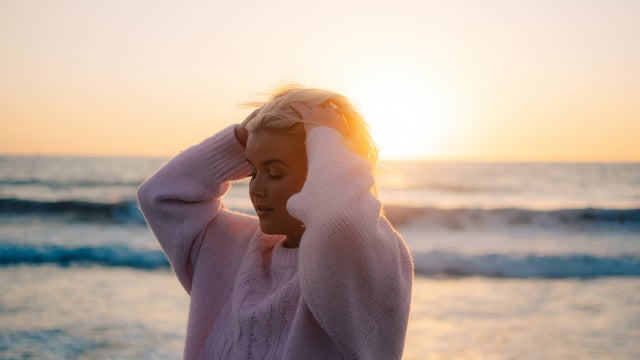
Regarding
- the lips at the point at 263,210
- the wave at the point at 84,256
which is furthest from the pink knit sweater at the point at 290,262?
the wave at the point at 84,256

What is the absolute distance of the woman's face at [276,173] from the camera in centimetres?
144

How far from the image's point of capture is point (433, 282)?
7.55 m

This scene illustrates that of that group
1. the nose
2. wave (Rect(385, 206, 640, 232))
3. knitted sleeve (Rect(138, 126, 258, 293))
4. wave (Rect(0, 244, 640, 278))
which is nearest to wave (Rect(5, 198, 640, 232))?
wave (Rect(385, 206, 640, 232))

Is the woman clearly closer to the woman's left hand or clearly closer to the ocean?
the woman's left hand

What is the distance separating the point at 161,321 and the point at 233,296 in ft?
13.4

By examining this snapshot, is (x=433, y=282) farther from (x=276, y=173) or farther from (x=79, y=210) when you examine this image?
(x=79, y=210)

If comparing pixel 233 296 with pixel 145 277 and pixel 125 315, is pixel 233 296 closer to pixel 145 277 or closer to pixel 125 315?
pixel 125 315

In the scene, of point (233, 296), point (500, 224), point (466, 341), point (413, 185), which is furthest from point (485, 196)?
point (233, 296)

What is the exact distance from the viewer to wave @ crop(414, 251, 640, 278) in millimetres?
8453

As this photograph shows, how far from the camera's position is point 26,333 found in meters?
5.00

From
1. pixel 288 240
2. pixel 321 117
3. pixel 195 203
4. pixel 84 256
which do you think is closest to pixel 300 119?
pixel 321 117

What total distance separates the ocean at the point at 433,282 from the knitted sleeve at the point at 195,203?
450 mm

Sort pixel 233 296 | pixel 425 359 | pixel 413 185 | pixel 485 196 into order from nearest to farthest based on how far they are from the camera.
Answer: pixel 233 296
pixel 425 359
pixel 485 196
pixel 413 185

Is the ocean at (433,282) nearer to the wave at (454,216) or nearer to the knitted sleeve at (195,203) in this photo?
the wave at (454,216)
